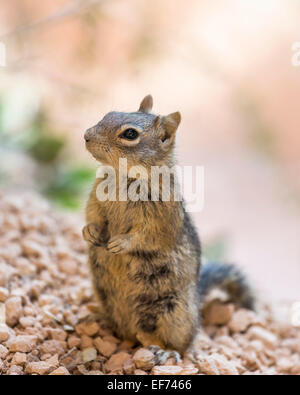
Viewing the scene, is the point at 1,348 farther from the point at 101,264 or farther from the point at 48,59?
the point at 48,59

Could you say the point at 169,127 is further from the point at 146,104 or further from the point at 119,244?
the point at 119,244

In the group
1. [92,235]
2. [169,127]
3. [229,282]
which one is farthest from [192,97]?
[92,235]

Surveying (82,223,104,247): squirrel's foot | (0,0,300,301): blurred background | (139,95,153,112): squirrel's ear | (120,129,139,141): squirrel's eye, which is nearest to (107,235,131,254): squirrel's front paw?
(82,223,104,247): squirrel's foot

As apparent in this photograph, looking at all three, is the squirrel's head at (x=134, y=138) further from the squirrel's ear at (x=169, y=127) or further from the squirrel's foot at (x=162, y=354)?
the squirrel's foot at (x=162, y=354)

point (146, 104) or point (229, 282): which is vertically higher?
point (146, 104)
